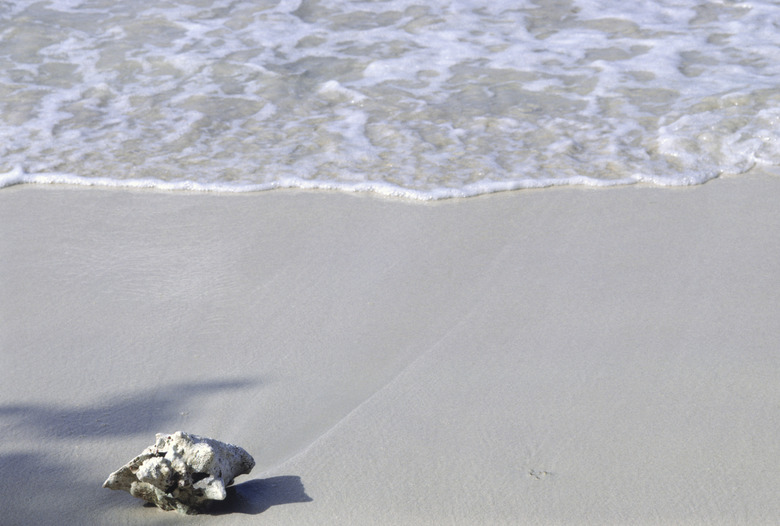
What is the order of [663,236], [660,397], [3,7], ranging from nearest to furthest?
[660,397] < [663,236] < [3,7]

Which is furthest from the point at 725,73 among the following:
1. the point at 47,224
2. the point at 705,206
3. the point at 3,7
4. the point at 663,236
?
the point at 3,7

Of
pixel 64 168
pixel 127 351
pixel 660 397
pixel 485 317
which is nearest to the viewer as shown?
pixel 660 397

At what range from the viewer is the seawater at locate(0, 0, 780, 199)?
13.3 ft

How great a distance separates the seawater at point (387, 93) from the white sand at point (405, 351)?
331 millimetres

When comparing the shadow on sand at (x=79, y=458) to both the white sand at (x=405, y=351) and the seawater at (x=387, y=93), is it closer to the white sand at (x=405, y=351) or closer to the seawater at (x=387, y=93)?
the white sand at (x=405, y=351)

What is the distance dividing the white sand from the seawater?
1.09 ft

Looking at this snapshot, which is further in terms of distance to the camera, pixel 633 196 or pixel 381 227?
pixel 633 196

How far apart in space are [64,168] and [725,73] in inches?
168

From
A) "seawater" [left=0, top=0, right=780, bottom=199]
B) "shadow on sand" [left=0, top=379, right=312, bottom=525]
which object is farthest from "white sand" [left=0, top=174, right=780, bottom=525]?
"seawater" [left=0, top=0, right=780, bottom=199]

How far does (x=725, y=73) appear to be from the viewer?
5.30 m

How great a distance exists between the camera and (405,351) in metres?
2.58

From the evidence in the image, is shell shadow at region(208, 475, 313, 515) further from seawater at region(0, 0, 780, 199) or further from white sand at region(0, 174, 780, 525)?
seawater at region(0, 0, 780, 199)

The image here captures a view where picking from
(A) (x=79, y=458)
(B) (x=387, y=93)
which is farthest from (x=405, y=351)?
(B) (x=387, y=93)

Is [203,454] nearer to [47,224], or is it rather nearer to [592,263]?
[592,263]
